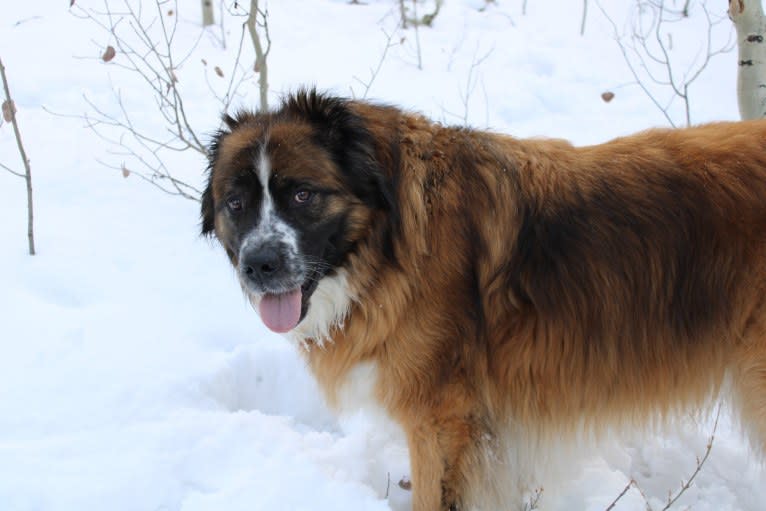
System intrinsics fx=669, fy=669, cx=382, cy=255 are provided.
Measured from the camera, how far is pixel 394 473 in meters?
3.45

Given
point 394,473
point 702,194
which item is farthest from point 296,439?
point 702,194

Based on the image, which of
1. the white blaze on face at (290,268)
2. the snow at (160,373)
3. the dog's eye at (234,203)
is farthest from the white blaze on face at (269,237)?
the snow at (160,373)

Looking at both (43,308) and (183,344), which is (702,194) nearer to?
(183,344)

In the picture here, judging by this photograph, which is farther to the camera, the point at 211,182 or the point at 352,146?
Answer: the point at 211,182

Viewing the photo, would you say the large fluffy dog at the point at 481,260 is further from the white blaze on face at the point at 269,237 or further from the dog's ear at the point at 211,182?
the dog's ear at the point at 211,182

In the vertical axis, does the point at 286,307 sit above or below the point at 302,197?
below

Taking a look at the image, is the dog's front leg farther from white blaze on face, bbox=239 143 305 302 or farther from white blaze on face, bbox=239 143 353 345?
white blaze on face, bbox=239 143 305 302

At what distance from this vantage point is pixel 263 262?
2.62m

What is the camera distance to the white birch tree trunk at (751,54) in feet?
14.9

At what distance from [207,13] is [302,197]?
8896 millimetres

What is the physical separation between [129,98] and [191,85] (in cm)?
94

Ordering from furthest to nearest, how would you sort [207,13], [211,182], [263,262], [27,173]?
1. [207,13]
2. [27,173]
3. [211,182]
4. [263,262]

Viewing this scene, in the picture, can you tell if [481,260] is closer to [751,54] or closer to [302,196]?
[302,196]

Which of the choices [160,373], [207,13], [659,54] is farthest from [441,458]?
[207,13]
